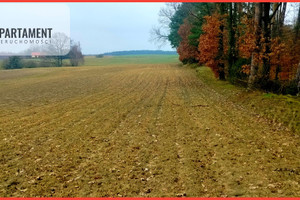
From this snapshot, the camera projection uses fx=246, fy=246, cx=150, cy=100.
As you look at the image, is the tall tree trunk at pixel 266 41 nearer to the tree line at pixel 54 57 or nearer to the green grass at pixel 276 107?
the green grass at pixel 276 107

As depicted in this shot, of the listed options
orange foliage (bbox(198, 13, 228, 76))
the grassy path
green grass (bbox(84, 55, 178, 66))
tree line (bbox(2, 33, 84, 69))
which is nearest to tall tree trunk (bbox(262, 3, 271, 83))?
the grassy path

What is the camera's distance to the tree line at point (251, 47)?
14.9 m

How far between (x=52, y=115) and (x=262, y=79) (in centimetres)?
1265

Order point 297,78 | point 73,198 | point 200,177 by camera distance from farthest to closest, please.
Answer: point 297,78
point 200,177
point 73,198

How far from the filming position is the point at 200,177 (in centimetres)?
573

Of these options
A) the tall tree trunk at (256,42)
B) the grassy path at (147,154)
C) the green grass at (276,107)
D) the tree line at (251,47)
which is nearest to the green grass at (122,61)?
the tree line at (251,47)

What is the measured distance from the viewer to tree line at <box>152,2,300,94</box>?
48.8ft

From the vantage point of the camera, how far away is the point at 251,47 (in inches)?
582

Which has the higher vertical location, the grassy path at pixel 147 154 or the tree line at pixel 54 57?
the tree line at pixel 54 57

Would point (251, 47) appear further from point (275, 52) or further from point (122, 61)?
point (122, 61)

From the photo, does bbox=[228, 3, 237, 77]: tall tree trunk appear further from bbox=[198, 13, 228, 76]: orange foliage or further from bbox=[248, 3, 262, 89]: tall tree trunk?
bbox=[248, 3, 262, 89]: tall tree trunk

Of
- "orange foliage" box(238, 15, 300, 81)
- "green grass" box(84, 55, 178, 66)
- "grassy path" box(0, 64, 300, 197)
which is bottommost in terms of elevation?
"grassy path" box(0, 64, 300, 197)

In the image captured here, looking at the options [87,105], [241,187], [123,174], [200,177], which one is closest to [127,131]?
[123,174]

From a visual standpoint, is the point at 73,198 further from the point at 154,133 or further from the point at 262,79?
the point at 262,79
